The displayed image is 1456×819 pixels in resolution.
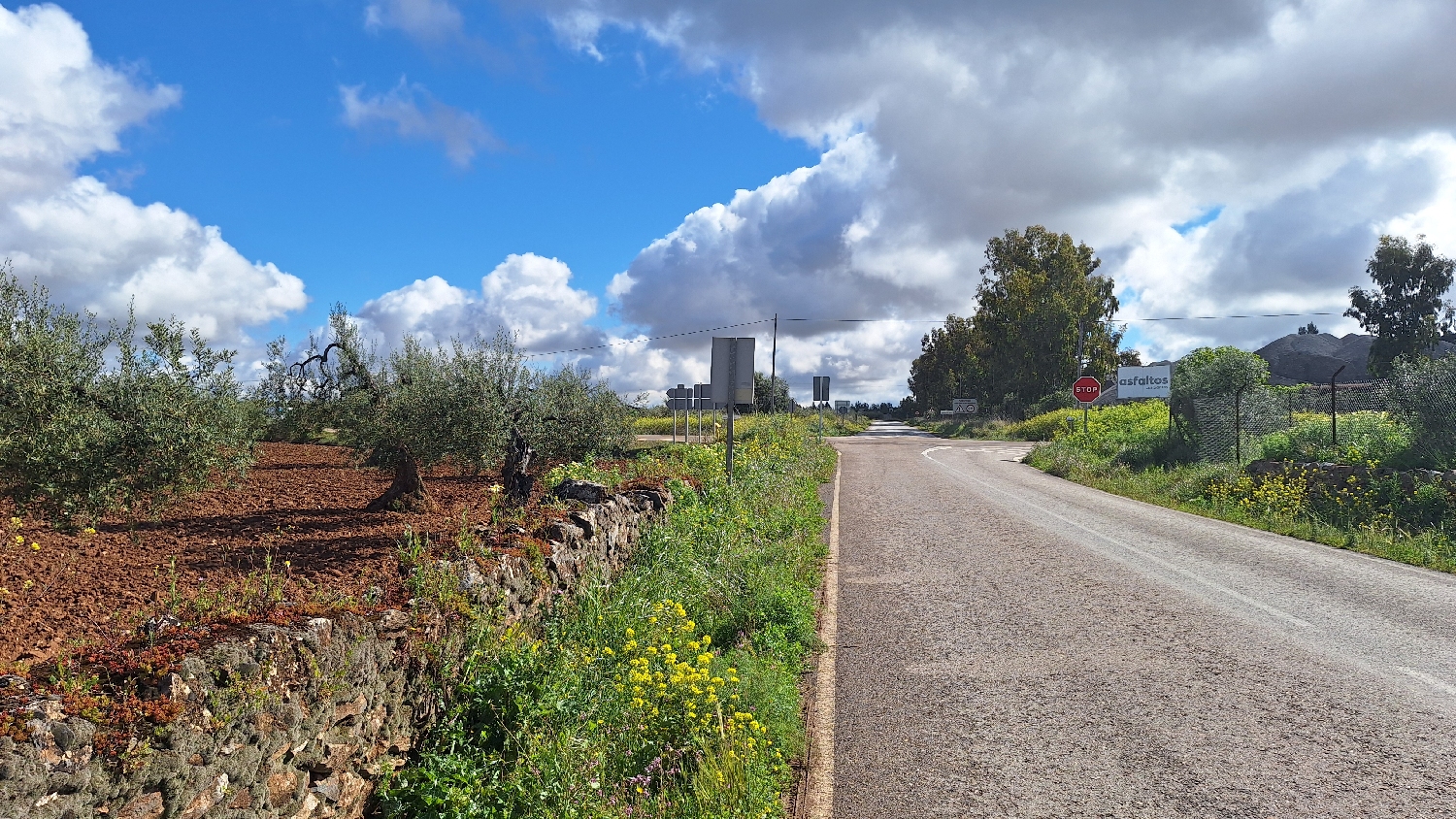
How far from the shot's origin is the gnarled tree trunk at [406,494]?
36.1 ft

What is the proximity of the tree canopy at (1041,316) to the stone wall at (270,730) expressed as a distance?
57.0 m

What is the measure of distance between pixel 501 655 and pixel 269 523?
641 cm

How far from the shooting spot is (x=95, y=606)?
235 inches

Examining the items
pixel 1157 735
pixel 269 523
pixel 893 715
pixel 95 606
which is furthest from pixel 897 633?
pixel 269 523

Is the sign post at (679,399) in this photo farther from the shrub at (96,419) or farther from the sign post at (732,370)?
the shrub at (96,419)

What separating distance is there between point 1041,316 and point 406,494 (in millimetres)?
53696

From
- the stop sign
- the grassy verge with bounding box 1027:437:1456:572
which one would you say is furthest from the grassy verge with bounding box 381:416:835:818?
the stop sign

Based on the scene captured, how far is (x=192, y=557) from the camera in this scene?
7.61 metres

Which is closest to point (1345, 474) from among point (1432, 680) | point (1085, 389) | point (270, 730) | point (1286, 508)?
point (1286, 508)

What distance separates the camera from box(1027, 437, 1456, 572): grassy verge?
11306 millimetres

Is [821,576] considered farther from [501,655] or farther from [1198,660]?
[501,655]

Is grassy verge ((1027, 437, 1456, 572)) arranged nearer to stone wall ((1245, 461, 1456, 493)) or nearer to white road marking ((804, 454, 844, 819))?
stone wall ((1245, 461, 1456, 493))

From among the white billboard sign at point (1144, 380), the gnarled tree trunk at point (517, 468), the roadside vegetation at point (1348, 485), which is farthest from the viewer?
the white billboard sign at point (1144, 380)

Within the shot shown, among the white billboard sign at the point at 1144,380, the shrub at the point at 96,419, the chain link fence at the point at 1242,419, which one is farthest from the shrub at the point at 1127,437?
the shrub at the point at 96,419
